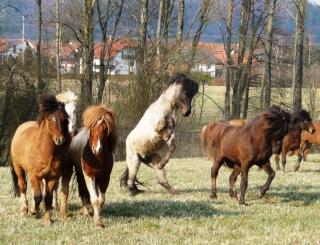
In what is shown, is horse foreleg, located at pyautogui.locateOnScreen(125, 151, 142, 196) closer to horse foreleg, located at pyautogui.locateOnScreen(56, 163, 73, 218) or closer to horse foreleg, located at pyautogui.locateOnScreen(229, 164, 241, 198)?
horse foreleg, located at pyautogui.locateOnScreen(229, 164, 241, 198)

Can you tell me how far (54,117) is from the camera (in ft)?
29.9

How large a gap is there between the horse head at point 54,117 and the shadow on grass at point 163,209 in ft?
6.41

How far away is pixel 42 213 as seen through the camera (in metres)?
10.3

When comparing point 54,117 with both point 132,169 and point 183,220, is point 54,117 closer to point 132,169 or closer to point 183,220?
point 183,220

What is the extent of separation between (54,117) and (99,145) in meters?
0.76

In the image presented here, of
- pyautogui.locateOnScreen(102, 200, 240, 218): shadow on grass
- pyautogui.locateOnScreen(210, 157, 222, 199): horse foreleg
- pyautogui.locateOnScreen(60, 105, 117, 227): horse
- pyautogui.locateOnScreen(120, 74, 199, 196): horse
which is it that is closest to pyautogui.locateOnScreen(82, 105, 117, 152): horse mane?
pyautogui.locateOnScreen(60, 105, 117, 227): horse

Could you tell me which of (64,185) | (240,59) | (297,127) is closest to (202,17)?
(240,59)

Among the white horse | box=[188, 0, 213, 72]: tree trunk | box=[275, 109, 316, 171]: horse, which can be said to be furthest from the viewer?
box=[188, 0, 213, 72]: tree trunk

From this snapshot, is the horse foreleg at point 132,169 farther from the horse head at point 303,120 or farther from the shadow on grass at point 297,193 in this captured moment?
the horse head at point 303,120

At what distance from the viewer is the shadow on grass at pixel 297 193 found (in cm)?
1272

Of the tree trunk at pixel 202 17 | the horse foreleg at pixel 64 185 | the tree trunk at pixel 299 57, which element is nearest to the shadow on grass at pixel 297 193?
the horse foreleg at pixel 64 185

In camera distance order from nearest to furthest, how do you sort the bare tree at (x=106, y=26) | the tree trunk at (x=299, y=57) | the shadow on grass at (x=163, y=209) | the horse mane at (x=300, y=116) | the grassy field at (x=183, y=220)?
the grassy field at (x=183, y=220) < the shadow on grass at (x=163, y=209) < the horse mane at (x=300, y=116) < the bare tree at (x=106, y=26) < the tree trunk at (x=299, y=57)

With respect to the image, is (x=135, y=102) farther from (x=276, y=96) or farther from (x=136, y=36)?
(x=276, y=96)

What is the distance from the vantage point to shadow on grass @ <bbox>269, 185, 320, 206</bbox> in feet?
41.7
